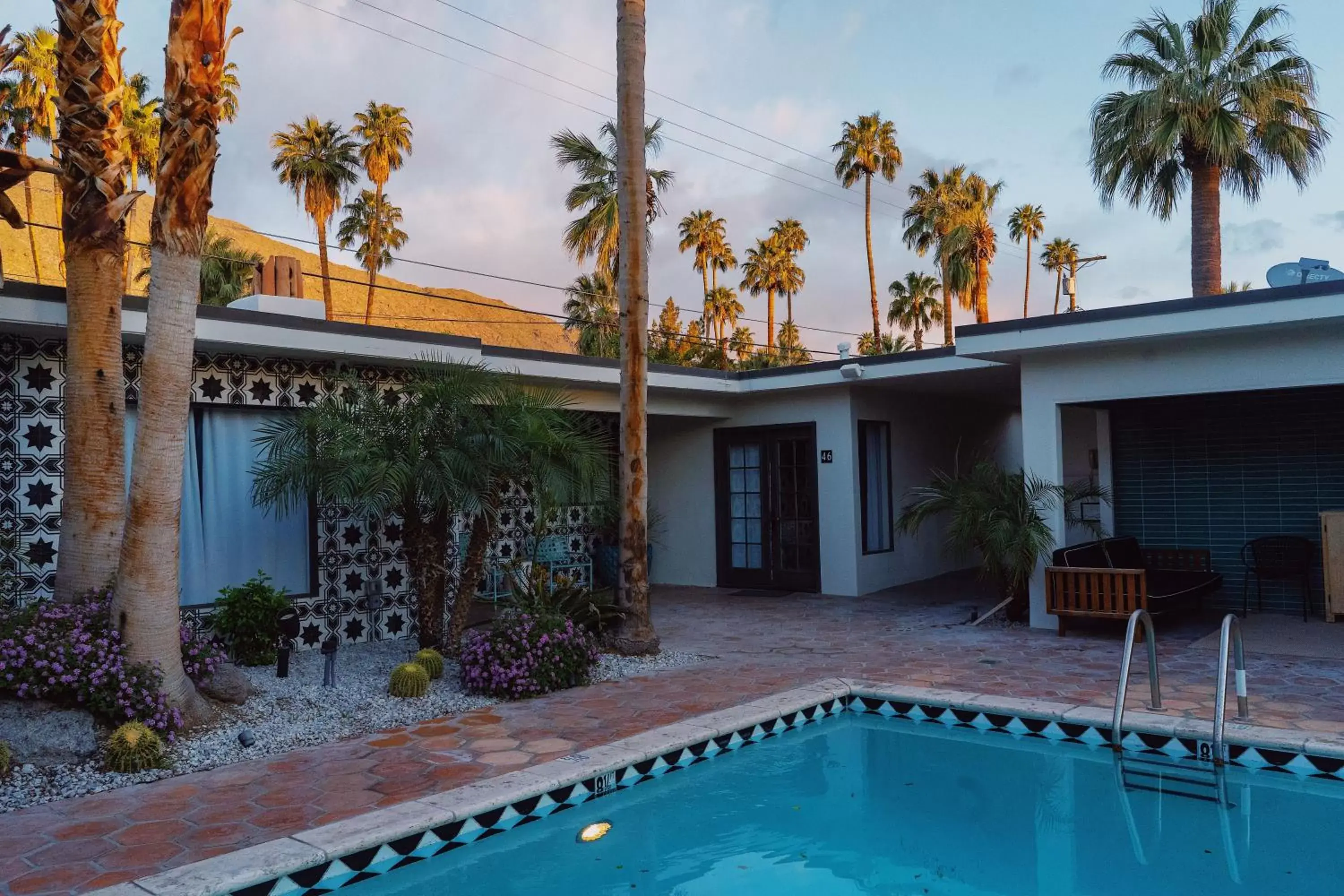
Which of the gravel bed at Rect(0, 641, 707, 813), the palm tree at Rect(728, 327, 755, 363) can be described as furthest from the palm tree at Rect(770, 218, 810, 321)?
the gravel bed at Rect(0, 641, 707, 813)

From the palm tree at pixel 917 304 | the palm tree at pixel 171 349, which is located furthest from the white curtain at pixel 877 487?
the palm tree at pixel 917 304

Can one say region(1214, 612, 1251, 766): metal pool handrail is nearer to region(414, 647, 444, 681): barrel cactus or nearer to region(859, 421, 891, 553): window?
region(414, 647, 444, 681): barrel cactus

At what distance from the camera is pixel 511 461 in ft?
24.0

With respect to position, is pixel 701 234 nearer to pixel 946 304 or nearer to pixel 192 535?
pixel 946 304

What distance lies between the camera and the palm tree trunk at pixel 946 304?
28.2 m

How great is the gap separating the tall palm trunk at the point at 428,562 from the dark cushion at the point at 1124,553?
249 inches

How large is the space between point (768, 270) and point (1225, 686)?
1236 inches

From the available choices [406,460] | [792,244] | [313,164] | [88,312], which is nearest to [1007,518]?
[406,460]

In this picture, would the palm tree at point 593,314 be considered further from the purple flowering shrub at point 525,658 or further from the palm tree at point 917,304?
the purple flowering shrub at point 525,658

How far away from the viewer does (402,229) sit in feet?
106

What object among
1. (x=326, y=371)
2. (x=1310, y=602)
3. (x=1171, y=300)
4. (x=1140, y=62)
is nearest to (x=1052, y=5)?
(x=1140, y=62)

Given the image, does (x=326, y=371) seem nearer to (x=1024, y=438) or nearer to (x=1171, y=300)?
(x=1024, y=438)

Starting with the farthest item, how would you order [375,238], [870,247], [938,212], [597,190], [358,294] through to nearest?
[358,294], [870,247], [938,212], [375,238], [597,190]

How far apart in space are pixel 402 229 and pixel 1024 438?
89.5 ft
